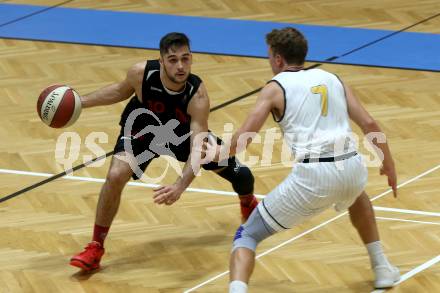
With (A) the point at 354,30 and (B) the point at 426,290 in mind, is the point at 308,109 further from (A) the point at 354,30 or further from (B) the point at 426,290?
(A) the point at 354,30

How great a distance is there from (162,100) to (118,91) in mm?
322

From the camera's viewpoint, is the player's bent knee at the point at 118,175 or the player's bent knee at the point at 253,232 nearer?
the player's bent knee at the point at 253,232

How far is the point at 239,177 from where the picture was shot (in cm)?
751

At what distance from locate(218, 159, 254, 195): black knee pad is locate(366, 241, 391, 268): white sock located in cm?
135

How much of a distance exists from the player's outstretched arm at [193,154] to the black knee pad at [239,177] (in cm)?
70

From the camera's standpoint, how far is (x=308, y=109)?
5.94 metres

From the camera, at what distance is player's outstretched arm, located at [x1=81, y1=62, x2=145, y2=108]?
6.97 meters

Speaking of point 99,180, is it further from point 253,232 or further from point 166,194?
point 253,232

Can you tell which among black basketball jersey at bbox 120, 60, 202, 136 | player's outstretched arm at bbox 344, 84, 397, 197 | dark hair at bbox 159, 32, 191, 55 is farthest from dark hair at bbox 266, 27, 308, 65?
black basketball jersey at bbox 120, 60, 202, 136

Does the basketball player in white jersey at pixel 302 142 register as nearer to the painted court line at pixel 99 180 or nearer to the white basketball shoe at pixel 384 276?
the white basketball shoe at pixel 384 276

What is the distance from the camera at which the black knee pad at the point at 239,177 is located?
Answer: 748 centimetres

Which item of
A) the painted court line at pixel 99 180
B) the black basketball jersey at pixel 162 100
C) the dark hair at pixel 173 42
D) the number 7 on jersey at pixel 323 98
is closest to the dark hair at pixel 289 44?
the number 7 on jersey at pixel 323 98

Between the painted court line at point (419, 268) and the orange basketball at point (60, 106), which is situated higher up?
the orange basketball at point (60, 106)

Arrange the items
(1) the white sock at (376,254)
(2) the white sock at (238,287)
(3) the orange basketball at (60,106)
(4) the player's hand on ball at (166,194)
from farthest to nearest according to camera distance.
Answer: (3) the orange basketball at (60,106) → (1) the white sock at (376,254) → (4) the player's hand on ball at (166,194) → (2) the white sock at (238,287)
